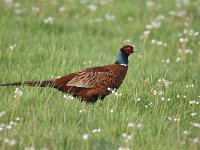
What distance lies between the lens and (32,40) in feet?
29.1

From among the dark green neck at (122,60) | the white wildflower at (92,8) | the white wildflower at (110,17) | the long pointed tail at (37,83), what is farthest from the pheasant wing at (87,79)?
the white wildflower at (92,8)

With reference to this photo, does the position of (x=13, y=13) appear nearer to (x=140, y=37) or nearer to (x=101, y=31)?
(x=101, y=31)

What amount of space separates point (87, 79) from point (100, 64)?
167cm

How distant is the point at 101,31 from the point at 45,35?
142 centimetres

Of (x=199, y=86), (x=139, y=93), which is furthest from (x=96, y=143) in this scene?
(x=199, y=86)

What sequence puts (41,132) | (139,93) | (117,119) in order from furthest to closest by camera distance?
(139,93) < (117,119) < (41,132)

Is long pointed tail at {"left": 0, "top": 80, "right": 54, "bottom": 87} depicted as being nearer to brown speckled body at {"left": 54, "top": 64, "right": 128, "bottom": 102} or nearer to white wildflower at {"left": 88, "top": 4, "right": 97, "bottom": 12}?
brown speckled body at {"left": 54, "top": 64, "right": 128, "bottom": 102}

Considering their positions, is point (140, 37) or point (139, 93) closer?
point (139, 93)

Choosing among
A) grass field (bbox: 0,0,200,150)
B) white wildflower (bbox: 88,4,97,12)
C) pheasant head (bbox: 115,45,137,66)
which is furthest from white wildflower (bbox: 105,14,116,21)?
pheasant head (bbox: 115,45,137,66)

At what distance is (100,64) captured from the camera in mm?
8172

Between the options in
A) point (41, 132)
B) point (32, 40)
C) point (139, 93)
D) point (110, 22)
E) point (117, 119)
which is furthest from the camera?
point (110, 22)

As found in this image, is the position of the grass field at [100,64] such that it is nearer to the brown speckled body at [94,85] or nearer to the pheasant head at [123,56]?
the brown speckled body at [94,85]

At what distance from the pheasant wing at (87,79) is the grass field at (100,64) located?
26cm

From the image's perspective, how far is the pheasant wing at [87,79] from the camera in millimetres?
6492
